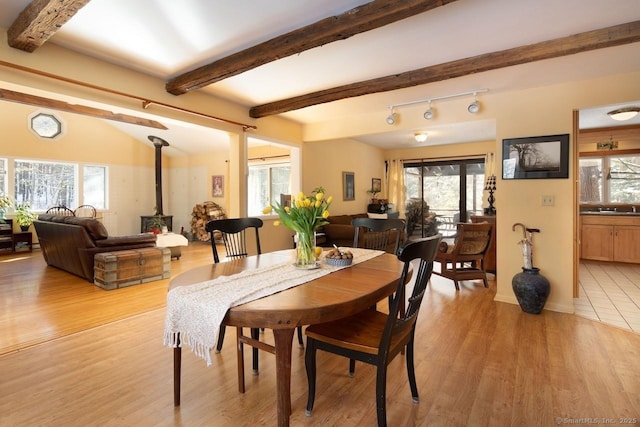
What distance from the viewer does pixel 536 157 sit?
3.41 m

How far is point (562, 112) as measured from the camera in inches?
129

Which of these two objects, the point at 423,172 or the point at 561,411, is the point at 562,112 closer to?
the point at 561,411

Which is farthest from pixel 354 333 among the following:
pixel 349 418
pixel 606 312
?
pixel 606 312

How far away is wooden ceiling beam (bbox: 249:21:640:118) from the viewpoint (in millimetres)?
2316

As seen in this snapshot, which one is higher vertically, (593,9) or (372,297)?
(593,9)

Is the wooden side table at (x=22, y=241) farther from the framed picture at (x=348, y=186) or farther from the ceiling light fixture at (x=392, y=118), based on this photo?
the ceiling light fixture at (x=392, y=118)

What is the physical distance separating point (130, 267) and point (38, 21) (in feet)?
10.00

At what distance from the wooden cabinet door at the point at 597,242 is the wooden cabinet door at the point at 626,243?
6 cm

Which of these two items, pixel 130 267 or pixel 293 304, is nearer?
pixel 293 304

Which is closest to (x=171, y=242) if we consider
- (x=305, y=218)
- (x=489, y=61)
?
(x=305, y=218)

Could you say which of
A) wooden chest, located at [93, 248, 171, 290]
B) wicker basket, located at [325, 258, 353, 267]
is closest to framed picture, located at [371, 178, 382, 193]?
wooden chest, located at [93, 248, 171, 290]

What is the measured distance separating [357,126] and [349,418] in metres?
3.87

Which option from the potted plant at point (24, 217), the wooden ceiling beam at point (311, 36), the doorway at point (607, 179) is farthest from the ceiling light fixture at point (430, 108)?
the potted plant at point (24, 217)

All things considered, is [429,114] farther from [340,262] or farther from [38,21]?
[38,21]
